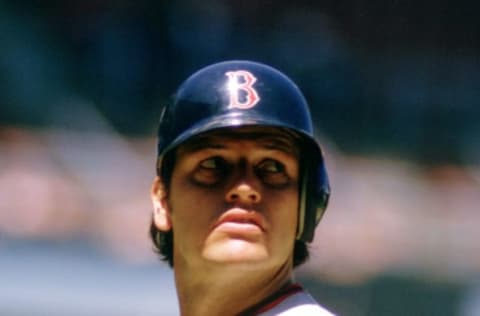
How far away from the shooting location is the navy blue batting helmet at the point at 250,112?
215 cm

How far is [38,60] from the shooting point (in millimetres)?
7574

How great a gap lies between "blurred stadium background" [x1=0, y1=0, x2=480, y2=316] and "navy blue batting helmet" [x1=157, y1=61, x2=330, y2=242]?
4.65 meters

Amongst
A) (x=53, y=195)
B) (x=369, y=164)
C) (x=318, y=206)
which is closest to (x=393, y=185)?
(x=369, y=164)

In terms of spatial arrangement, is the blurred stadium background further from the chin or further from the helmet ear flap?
the chin

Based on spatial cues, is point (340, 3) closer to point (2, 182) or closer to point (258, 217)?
point (2, 182)

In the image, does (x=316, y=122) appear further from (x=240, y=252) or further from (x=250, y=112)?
(x=240, y=252)

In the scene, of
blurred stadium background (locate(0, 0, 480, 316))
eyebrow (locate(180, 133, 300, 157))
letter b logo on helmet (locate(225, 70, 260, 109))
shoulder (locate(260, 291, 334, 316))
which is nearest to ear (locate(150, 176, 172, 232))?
eyebrow (locate(180, 133, 300, 157))

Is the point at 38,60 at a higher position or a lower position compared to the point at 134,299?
higher

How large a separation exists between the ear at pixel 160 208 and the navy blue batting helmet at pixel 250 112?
56mm

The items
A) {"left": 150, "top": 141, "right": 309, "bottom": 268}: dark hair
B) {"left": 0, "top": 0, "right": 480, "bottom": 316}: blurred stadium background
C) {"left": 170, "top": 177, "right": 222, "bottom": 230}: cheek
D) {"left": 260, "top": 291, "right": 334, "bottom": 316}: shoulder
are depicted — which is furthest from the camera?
{"left": 0, "top": 0, "right": 480, "bottom": 316}: blurred stadium background

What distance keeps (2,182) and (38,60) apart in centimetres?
99

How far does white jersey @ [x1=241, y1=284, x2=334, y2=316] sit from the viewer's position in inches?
78.1

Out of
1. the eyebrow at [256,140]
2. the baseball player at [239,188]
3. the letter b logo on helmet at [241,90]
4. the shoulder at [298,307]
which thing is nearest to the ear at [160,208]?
the baseball player at [239,188]

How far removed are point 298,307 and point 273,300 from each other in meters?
0.08
